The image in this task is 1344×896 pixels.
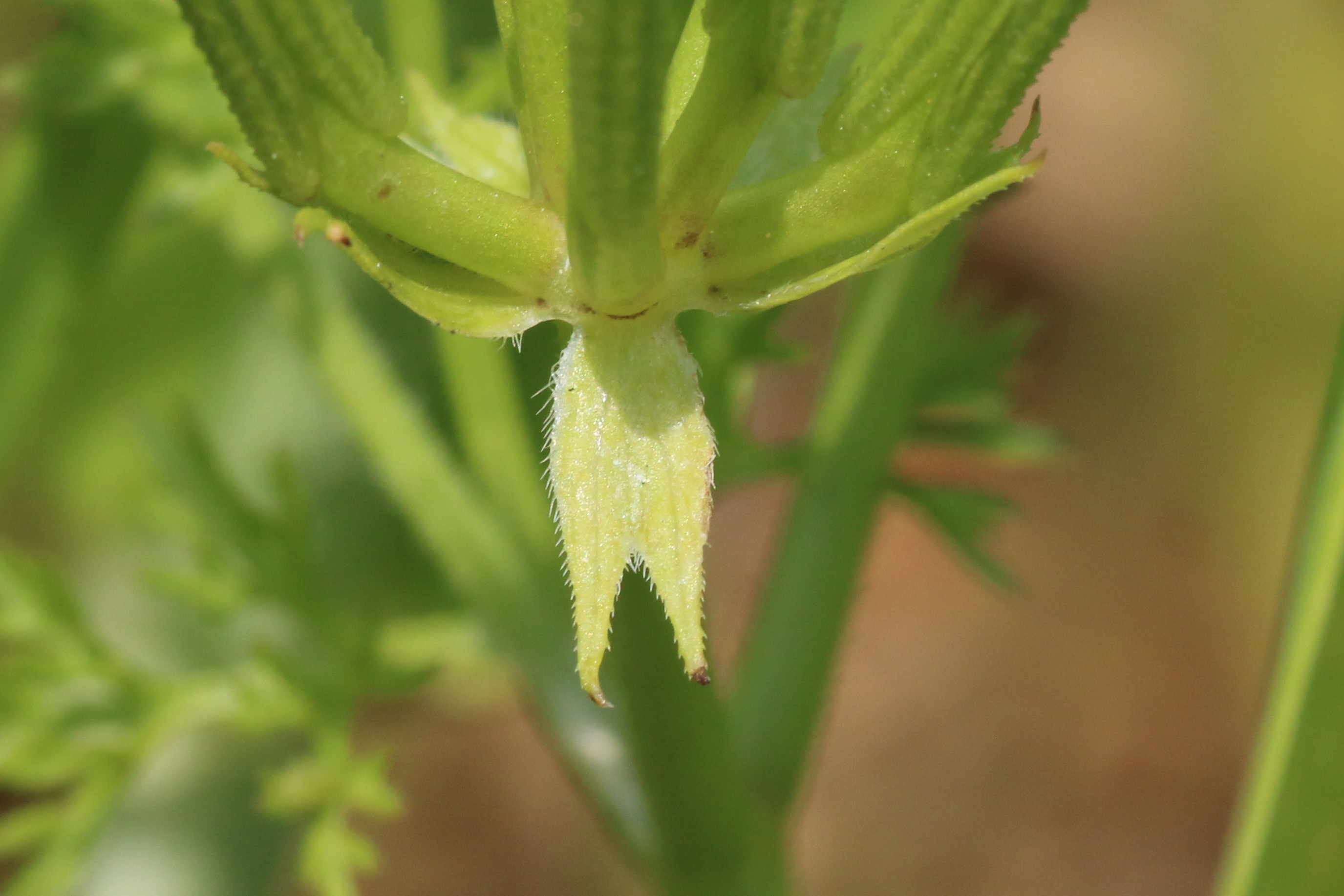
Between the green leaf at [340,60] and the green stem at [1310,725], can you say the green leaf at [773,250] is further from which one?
the green stem at [1310,725]

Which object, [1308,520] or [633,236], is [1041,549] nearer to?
[1308,520]

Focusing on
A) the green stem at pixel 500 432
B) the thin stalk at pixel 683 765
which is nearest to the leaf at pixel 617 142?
the thin stalk at pixel 683 765

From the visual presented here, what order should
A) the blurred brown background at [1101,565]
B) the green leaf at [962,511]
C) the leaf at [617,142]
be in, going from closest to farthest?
1. the leaf at [617,142]
2. the green leaf at [962,511]
3. the blurred brown background at [1101,565]

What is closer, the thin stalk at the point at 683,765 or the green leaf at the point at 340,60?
the green leaf at the point at 340,60

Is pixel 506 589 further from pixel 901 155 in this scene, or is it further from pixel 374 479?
pixel 374 479

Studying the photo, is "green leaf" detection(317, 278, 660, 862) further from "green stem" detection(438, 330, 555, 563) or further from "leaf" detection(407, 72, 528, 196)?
"leaf" detection(407, 72, 528, 196)

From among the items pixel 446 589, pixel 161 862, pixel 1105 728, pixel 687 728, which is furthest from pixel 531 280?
pixel 1105 728

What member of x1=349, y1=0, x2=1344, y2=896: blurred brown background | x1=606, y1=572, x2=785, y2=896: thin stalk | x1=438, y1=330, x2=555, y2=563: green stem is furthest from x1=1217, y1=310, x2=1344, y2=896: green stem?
x1=349, y1=0, x2=1344, y2=896: blurred brown background

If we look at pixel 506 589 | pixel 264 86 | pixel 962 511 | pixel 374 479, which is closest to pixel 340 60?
pixel 264 86
